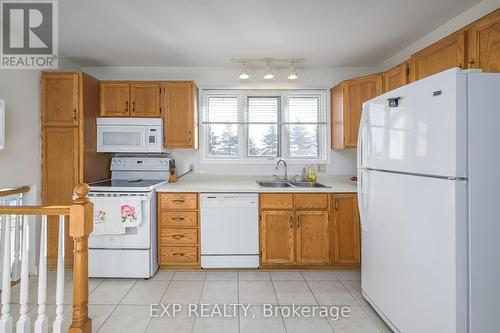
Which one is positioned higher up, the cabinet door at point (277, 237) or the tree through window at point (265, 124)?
the tree through window at point (265, 124)

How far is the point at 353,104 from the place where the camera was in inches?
125

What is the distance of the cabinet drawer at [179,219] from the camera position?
9.65 feet

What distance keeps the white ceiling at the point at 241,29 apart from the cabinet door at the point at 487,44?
57 cm

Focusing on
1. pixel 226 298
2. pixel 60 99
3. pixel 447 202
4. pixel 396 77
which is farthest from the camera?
pixel 60 99

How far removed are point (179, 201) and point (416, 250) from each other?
7.29 feet

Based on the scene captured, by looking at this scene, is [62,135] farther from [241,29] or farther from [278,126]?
[278,126]

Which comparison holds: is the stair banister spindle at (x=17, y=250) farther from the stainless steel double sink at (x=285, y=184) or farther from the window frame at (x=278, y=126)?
the stainless steel double sink at (x=285, y=184)

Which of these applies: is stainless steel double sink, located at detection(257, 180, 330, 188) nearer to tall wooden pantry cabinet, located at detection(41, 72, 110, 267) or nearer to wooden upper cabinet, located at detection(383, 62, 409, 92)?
wooden upper cabinet, located at detection(383, 62, 409, 92)

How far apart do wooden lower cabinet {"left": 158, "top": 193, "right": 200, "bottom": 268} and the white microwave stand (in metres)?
0.66

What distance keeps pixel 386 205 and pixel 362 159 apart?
0.47 m

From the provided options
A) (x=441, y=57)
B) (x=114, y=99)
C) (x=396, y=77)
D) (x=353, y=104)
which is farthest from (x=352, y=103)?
(x=114, y=99)

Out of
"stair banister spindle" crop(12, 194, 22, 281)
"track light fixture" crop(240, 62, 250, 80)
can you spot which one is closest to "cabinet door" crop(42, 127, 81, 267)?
"stair banister spindle" crop(12, 194, 22, 281)

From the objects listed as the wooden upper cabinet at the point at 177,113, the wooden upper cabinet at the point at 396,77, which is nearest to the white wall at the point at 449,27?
the wooden upper cabinet at the point at 396,77

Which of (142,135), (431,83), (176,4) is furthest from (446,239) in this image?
(142,135)
